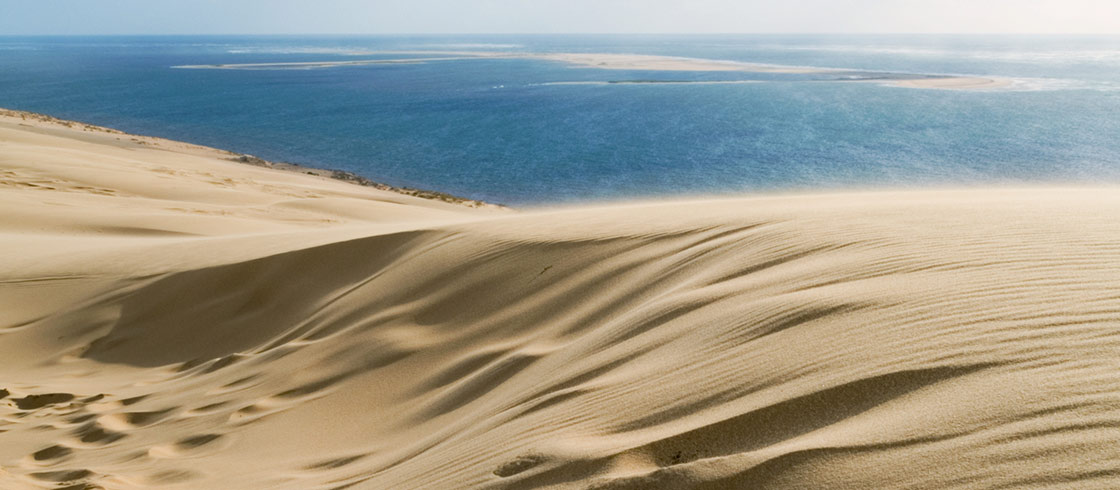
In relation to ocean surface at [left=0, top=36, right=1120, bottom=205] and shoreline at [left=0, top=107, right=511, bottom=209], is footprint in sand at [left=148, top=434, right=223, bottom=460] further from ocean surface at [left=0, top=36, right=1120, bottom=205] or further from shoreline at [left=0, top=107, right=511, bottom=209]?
ocean surface at [left=0, top=36, right=1120, bottom=205]

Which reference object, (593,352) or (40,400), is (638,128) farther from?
(593,352)

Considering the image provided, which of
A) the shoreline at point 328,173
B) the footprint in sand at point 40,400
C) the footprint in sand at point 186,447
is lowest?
the footprint in sand at point 186,447

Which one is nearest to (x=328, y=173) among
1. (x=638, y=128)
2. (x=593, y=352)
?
(x=638, y=128)

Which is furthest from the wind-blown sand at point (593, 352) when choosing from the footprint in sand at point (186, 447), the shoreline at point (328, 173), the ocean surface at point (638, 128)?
the ocean surface at point (638, 128)

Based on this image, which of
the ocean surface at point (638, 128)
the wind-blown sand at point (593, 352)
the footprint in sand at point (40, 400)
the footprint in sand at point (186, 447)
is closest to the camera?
the wind-blown sand at point (593, 352)

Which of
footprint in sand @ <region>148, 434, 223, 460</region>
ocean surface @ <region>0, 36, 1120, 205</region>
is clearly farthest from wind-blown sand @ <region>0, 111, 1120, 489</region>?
ocean surface @ <region>0, 36, 1120, 205</region>

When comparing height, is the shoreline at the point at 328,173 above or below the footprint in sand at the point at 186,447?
above

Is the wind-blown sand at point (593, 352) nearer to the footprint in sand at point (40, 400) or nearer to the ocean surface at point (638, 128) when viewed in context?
the footprint in sand at point (40, 400)
